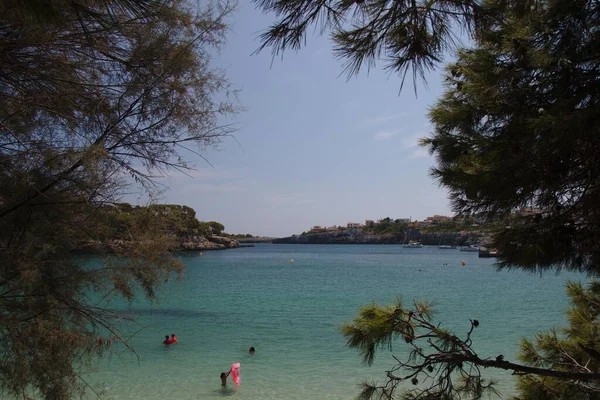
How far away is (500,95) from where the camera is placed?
238 centimetres

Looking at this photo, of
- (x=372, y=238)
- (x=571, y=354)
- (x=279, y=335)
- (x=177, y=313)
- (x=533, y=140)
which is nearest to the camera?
(x=533, y=140)

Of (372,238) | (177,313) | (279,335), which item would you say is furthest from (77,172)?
(372,238)

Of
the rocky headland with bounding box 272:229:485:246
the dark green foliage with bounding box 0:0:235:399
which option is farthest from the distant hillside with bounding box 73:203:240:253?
the rocky headland with bounding box 272:229:485:246

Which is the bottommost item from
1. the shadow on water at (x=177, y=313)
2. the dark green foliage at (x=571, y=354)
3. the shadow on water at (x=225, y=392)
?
the shadow on water at (x=225, y=392)

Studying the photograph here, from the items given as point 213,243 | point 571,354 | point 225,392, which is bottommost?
point 225,392

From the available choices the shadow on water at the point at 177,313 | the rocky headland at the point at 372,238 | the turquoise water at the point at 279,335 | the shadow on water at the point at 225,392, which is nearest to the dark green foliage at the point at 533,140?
the turquoise water at the point at 279,335

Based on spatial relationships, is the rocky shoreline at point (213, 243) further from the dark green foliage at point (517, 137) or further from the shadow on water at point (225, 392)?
the shadow on water at point (225, 392)

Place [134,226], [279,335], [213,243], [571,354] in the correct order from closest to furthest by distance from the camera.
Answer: [571,354] < [134,226] < [279,335] < [213,243]

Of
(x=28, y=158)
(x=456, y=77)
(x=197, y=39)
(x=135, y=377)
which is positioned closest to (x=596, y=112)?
(x=456, y=77)

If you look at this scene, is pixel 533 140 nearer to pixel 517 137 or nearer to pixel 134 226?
pixel 517 137

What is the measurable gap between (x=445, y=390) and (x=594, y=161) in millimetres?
1212

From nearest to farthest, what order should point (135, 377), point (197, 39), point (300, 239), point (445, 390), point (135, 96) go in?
1. point (445, 390)
2. point (135, 96)
3. point (197, 39)
4. point (135, 377)
5. point (300, 239)

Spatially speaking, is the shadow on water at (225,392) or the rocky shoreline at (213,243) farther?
the shadow on water at (225,392)

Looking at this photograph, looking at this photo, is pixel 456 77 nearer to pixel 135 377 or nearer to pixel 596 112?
pixel 596 112
